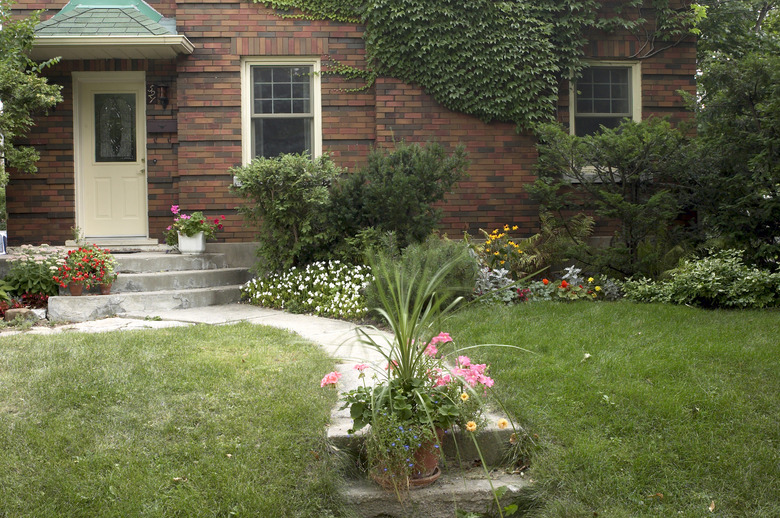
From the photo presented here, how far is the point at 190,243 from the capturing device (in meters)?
8.70

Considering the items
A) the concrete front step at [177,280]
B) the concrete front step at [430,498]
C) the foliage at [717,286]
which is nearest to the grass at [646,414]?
the concrete front step at [430,498]

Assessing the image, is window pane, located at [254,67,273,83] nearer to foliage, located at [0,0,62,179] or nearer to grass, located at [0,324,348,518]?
foliage, located at [0,0,62,179]

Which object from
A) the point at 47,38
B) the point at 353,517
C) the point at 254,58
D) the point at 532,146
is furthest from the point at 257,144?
the point at 353,517

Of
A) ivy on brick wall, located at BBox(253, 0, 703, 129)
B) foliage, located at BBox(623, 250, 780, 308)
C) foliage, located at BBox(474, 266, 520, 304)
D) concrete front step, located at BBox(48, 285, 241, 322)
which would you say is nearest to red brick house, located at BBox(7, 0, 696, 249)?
ivy on brick wall, located at BBox(253, 0, 703, 129)

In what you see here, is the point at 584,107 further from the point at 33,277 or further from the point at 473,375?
the point at 33,277

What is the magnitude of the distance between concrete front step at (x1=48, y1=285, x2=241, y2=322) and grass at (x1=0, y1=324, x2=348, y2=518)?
2.14 meters

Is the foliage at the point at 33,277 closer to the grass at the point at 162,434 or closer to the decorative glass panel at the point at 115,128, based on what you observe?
the grass at the point at 162,434

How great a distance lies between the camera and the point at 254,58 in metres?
9.33

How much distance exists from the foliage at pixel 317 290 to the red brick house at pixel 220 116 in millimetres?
1753

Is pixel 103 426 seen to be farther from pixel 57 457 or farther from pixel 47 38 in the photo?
pixel 47 38

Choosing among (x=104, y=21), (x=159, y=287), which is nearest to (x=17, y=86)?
(x=104, y=21)

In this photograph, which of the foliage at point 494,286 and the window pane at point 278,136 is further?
the window pane at point 278,136

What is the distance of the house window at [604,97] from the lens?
9.64 metres

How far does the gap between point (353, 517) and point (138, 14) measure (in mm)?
8352
